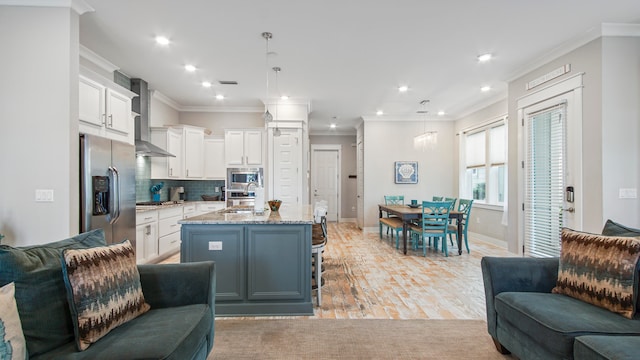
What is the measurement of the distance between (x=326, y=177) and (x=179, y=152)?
4.70m

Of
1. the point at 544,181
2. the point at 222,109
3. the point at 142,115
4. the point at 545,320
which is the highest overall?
the point at 222,109

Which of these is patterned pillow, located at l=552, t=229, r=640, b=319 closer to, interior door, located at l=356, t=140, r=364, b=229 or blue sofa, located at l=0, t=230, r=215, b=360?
blue sofa, located at l=0, t=230, r=215, b=360

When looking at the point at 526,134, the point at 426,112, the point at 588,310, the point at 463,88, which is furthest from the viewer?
the point at 426,112

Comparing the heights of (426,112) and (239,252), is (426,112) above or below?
above

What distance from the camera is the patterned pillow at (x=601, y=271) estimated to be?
166 centimetres

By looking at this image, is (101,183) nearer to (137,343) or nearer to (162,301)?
(162,301)

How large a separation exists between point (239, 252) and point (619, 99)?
→ 4.21 meters

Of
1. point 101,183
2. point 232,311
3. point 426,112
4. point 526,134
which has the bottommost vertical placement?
point 232,311

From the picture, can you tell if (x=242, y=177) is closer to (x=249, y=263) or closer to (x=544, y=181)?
(x=249, y=263)

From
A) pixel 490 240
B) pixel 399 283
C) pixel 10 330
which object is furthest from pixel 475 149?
pixel 10 330

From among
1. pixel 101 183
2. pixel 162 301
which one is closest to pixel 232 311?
pixel 162 301

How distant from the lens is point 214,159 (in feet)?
19.1

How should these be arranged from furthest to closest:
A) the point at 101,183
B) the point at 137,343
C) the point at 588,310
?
the point at 101,183 < the point at 588,310 < the point at 137,343

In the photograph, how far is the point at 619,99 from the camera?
3.16m
